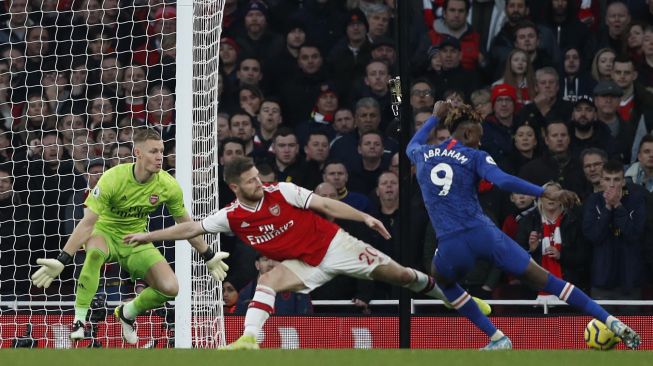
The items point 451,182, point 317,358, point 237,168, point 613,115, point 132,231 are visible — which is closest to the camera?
point 317,358

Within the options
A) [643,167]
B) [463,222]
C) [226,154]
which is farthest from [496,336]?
[226,154]

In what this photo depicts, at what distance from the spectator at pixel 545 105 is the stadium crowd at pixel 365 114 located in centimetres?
2

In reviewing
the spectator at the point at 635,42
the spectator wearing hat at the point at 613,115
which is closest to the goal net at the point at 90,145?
the spectator wearing hat at the point at 613,115

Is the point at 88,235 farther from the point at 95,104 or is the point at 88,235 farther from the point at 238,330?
the point at 95,104

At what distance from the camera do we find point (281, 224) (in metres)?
10.5

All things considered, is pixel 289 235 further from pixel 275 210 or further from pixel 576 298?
pixel 576 298

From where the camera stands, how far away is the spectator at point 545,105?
45.5ft

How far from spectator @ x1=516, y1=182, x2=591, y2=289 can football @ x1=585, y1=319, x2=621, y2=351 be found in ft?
6.97

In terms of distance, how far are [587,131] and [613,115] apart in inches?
15.2

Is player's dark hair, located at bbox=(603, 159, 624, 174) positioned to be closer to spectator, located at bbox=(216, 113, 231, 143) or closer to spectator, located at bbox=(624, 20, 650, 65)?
spectator, located at bbox=(624, 20, 650, 65)

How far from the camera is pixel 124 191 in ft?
40.3

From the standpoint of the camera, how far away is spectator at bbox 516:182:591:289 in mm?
12898

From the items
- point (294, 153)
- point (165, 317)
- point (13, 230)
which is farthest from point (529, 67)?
point (13, 230)

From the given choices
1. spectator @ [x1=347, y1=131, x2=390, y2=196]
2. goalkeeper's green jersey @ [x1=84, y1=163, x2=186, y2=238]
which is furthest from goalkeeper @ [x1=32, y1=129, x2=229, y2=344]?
→ spectator @ [x1=347, y1=131, x2=390, y2=196]
